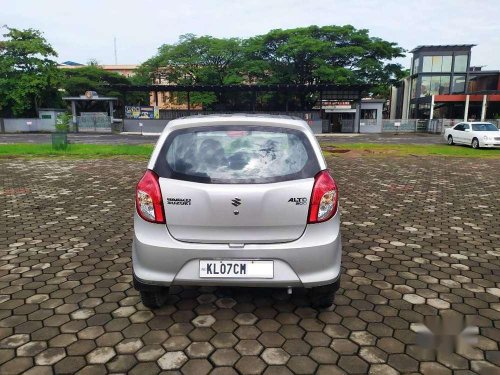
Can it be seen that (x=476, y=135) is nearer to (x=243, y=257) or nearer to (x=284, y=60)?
(x=243, y=257)

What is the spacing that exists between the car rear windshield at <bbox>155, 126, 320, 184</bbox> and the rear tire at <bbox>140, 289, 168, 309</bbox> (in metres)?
1.04

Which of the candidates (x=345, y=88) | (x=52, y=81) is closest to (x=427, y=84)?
(x=345, y=88)

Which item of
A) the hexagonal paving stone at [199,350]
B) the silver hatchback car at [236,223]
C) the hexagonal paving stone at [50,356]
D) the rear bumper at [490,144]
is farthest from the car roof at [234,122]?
the rear bumper at [490,144]

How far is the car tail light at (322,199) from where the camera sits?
286 centimetres

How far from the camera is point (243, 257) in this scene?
2.82 meters

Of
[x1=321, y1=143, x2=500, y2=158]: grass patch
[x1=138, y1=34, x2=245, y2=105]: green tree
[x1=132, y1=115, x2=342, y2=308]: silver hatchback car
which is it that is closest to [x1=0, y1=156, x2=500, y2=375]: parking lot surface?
[x1=132, y1=115, x2=342, y2=308]: silver hatchback car

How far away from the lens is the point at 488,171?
1219cm

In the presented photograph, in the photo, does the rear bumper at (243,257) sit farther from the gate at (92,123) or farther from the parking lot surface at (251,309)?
the gate at (92,123)

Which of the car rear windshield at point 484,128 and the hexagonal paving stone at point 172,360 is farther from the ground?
the car rear windshield at point 484,128

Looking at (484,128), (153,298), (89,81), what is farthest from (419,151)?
(89,81)

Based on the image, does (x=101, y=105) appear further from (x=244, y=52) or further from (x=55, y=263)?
(x=55, y=263)

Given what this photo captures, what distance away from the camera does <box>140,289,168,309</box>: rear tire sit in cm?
317

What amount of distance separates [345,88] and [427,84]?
1889cm

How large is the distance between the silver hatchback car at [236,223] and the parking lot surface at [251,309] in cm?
42
